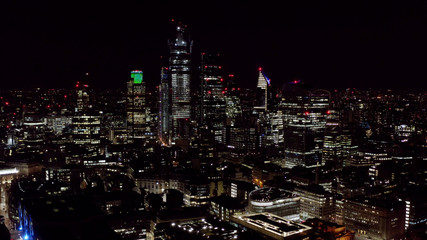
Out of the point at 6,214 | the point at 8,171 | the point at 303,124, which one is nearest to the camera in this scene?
the point at 6,214

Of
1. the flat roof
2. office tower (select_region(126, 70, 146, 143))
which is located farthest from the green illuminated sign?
the flat roof

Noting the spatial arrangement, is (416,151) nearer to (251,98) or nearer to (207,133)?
(207,133)

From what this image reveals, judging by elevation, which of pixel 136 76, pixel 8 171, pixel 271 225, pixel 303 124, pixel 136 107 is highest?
pixel 136 76

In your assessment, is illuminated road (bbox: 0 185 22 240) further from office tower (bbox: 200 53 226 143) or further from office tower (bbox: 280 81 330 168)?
office tower (bbox: 200 53 226 143)

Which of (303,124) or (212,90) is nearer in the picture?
(303,124)

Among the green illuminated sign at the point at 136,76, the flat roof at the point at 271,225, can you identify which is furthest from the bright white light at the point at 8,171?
the green illuminated sign at the point at 136,76

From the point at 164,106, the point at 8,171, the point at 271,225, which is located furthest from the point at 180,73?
the point at 271,225

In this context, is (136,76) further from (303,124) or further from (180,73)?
(303,124)

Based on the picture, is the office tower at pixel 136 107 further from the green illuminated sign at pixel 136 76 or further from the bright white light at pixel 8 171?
the bright white light at pixel 8 171
